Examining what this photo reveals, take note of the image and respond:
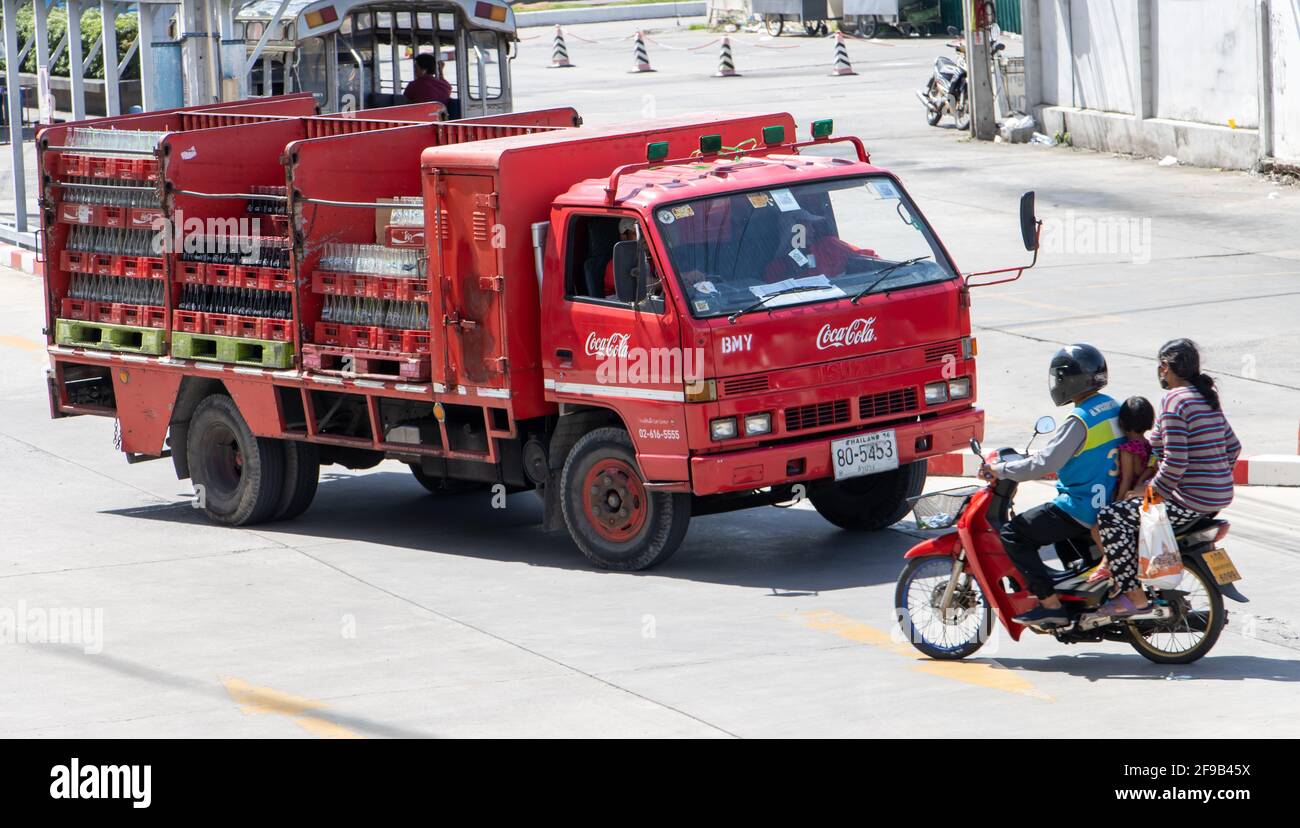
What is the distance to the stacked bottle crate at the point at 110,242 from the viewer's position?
13.0 m

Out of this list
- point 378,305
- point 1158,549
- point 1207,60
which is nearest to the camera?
point 1158,549

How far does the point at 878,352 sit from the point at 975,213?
12.9 meters

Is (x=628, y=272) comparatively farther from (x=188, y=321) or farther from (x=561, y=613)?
(x=188, y=321)

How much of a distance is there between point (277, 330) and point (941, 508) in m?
5.37

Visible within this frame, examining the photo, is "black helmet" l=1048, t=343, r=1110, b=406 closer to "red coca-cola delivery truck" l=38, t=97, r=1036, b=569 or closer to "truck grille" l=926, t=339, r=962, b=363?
"red coca-cola delivery truck" l=38, t=97, r=1036, b=569

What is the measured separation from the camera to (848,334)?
34.0ft

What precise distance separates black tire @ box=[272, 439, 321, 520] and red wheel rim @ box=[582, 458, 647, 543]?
2664mm

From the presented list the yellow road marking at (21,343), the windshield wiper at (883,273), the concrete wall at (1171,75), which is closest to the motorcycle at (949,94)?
the concrete wall at (1171,75)

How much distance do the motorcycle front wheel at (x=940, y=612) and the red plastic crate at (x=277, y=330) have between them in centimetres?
504

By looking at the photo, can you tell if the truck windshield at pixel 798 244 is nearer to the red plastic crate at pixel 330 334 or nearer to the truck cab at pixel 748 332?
the truck cab at pixel 748 332

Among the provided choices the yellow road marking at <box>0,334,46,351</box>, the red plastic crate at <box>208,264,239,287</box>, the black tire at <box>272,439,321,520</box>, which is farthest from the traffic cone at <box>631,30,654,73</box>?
the black tire at <box>272,439,321,520</box>

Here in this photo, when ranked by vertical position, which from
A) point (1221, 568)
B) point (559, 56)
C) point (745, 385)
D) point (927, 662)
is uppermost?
point (559, 56)

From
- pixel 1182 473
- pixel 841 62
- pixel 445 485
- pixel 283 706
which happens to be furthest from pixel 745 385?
pixel 841 62
